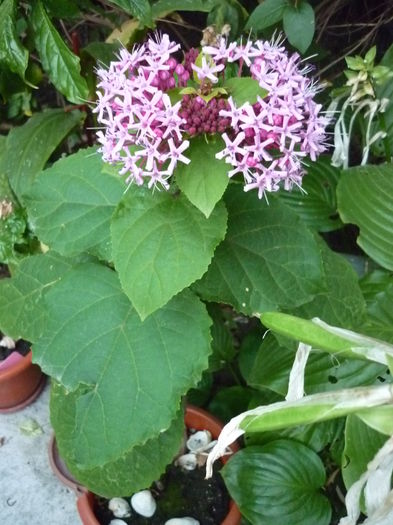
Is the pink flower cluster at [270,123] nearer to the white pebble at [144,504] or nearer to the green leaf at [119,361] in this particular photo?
the green leaf at [119,361]

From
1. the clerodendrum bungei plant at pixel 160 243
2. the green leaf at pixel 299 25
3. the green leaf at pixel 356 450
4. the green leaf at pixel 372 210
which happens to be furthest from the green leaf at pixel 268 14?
the green leaf at pixel 356 450

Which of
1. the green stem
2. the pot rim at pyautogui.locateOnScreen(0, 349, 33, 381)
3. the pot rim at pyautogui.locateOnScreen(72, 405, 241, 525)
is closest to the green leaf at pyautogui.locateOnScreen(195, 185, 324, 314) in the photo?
the green stem

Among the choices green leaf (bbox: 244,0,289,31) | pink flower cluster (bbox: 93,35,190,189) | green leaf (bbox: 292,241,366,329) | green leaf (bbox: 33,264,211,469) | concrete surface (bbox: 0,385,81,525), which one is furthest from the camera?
concrete surface (bbox: 0,385,81,525)

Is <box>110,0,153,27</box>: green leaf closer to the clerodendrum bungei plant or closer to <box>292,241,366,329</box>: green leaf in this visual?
the clerodendrum bungei plant

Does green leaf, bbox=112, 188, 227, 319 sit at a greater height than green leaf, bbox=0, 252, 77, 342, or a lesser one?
greater

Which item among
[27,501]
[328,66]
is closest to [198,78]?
[328,66]

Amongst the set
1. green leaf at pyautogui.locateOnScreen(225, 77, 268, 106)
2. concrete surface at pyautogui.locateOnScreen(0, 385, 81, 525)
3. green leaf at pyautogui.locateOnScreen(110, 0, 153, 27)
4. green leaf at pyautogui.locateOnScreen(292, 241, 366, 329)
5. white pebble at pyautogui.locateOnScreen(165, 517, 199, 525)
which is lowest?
concrete surface at pyautogui.locateOnScreen(0, 385, 81, 525)

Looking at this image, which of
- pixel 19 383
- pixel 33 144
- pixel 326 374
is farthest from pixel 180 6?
pixel 19 383

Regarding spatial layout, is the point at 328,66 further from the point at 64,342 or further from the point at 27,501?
the point at 27,501
